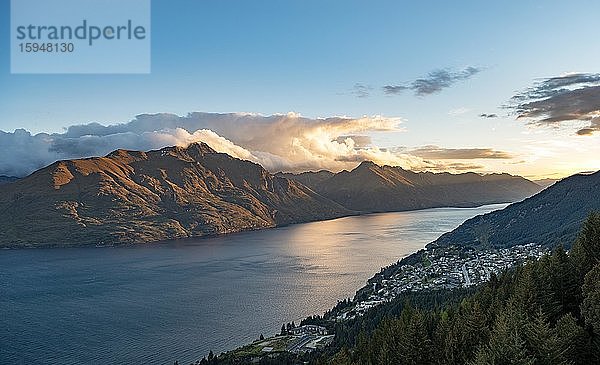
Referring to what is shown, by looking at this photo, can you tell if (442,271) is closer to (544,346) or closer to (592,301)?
(592,301)

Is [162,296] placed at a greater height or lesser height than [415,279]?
lesser

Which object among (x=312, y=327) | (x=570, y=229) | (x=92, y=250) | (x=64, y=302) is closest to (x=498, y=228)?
(x=570, y=229)

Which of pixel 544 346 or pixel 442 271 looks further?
pixel 442 271

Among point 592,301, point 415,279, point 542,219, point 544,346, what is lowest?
point 415,279

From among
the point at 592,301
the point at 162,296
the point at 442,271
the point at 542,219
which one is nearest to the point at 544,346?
the point at 592,301

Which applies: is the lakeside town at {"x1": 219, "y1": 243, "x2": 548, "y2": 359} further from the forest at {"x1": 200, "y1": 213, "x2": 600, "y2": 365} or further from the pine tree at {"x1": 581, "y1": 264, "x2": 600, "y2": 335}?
the pine tree at {"x1": 581, "y1": 264, "x2": 600, "y2": 335}

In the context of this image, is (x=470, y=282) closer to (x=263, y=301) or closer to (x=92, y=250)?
(x=263, y=301)

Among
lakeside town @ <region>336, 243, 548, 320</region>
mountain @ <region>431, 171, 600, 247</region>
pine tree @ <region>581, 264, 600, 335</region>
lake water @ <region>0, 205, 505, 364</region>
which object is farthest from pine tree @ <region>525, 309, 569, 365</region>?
mountain @ <region>431, 171, 600, 247</region>
